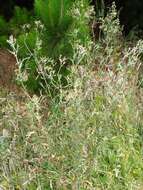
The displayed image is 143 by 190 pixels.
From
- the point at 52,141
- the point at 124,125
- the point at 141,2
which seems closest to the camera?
the point at 52,141

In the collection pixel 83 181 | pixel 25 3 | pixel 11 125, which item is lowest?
pixel 83 181

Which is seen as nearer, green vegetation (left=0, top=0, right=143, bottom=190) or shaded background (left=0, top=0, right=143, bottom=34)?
green vegetation (left=0, top=0, right=143, bottom=190)

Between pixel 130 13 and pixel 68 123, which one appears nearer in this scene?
pixel 68 123

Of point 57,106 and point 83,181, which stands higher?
point 57,106

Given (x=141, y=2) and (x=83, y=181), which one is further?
(x=141, y=2)

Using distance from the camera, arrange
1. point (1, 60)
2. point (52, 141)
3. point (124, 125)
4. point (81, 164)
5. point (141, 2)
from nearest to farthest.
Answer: point (81, 164), point (52, 141), point (124, 125), point (1, 60), point (141, 2)

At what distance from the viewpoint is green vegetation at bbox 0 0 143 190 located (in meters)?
2.98

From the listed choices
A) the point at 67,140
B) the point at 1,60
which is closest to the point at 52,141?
the point at 67,140

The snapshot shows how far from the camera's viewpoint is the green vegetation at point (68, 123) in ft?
9.77

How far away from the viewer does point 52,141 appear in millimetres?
3107

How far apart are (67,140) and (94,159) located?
253 millimetres

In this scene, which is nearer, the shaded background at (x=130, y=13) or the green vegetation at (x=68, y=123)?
the green vegetation at (x=68, y=123)

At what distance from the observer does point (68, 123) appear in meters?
3.11

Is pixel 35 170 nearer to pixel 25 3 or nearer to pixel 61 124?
pixel 61 124
